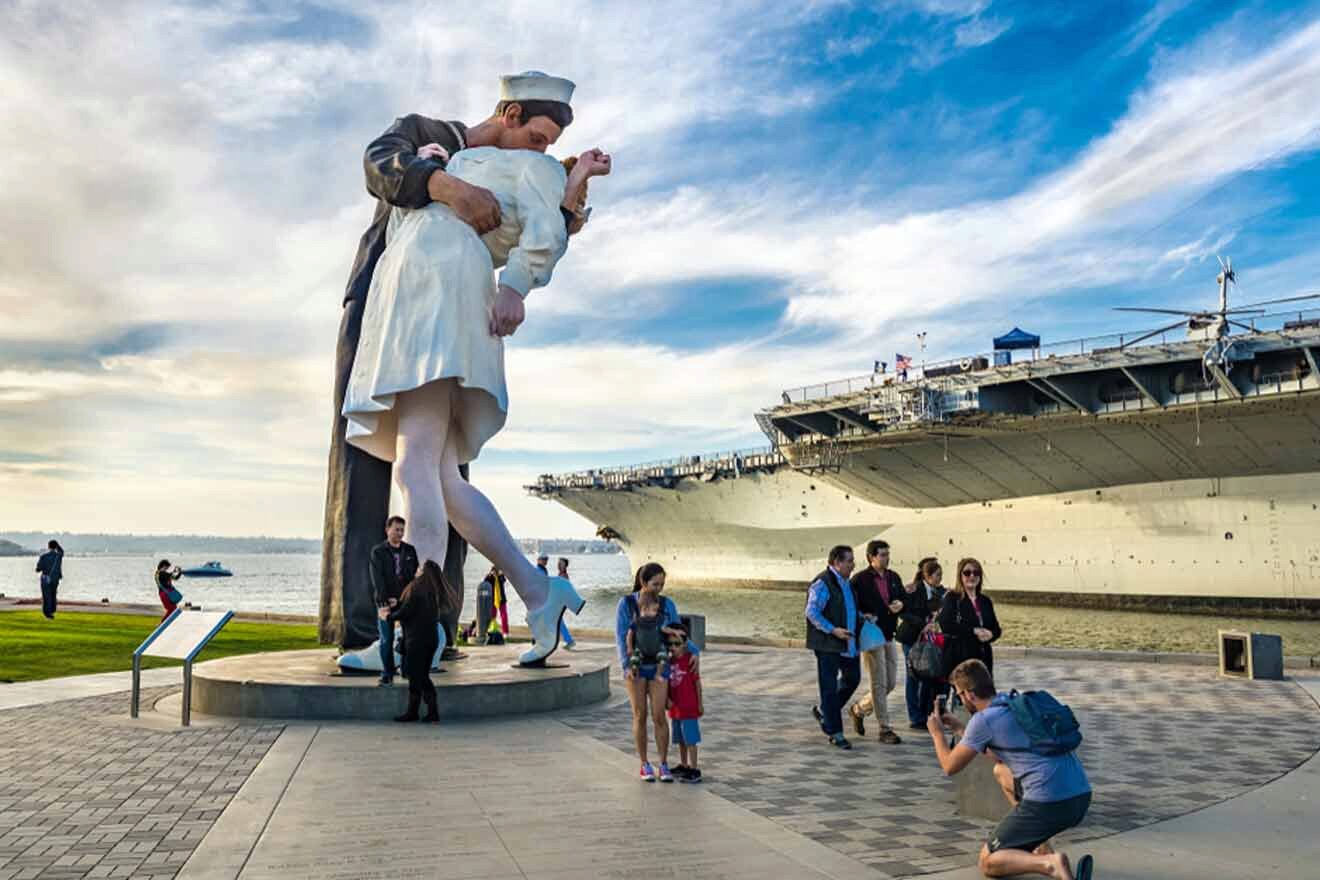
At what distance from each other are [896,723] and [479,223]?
18.0ft

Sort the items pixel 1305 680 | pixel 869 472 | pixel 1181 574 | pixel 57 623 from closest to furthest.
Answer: pixel 1305 680 < pixel 57 623 < pixel 1181 574 < pixel 869 472

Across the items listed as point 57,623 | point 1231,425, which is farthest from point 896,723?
point 1231,425

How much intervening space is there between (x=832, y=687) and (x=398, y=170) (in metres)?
5.39

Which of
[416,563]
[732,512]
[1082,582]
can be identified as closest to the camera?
[416,563]

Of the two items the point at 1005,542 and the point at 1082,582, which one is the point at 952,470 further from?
the point at 1082,582

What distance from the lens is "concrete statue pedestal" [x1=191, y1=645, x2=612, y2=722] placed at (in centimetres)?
787

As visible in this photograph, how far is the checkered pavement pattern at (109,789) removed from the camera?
409 cm

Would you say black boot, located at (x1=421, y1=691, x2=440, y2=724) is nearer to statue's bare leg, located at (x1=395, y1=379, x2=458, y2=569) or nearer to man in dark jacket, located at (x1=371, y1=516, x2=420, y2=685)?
man in dark jacket, located at (x1=371, y1=516, x2=420, y2=685)

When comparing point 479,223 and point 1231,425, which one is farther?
point 1231,425

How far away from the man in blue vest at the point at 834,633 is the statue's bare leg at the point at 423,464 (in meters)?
3.16

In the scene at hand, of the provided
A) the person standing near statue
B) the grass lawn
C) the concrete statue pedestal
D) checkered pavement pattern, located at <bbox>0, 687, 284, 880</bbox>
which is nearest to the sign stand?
checkered pavement pattern, located at <bbox>0, 687, 284, 880</bbox>

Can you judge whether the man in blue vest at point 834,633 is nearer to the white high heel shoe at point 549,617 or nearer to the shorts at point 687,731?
the shorts at point 687,731

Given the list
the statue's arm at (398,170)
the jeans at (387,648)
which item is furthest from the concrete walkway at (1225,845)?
the statue's arm at (398,170)

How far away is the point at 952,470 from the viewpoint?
40250mm
